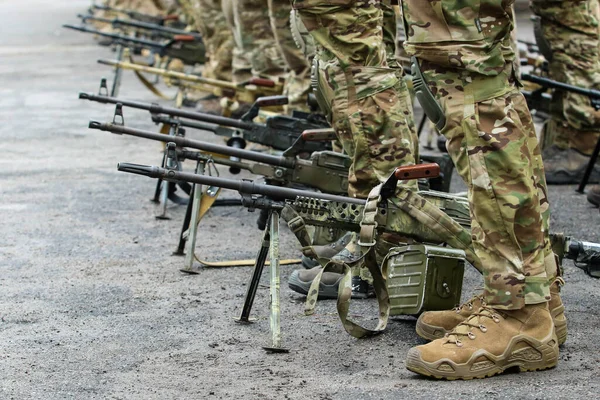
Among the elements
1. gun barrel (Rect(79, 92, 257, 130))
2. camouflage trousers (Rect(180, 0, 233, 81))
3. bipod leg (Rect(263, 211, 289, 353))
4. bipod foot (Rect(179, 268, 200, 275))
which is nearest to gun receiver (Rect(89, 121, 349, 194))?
bipod foot (Rect(179, 268, 200, 275))

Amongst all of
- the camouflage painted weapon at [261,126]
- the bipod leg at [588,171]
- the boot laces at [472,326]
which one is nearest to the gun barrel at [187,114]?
the camouflage painted weapon at [261,126]

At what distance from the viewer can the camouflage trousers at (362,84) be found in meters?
4.18

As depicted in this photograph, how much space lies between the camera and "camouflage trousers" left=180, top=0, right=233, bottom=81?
10969 millimetres

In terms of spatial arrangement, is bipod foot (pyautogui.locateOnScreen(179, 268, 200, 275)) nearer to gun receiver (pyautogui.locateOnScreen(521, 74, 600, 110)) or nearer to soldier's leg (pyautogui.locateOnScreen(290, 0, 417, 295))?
soldier's leg (pyautogui.locateOnScreen(290, 0, 417, 295))

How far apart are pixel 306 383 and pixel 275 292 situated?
0.43m

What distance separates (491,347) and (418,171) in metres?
0.60

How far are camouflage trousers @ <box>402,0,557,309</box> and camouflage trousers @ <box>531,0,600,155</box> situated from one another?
3597mm

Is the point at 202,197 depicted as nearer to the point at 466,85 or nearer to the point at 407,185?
the point at 407,185

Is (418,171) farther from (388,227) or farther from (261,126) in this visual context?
(261,126)

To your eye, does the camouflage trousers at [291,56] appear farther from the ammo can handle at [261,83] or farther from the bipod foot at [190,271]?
the bipod foot at [190,271]

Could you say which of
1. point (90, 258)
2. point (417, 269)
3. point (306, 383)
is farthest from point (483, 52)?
point (90, 258)

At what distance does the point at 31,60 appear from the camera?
16.1 meters

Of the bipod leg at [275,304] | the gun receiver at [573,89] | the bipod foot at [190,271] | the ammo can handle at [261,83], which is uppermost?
the gun receiver at [573,89]

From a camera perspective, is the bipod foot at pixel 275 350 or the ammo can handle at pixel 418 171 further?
the bipod foot at pixel 275 350
